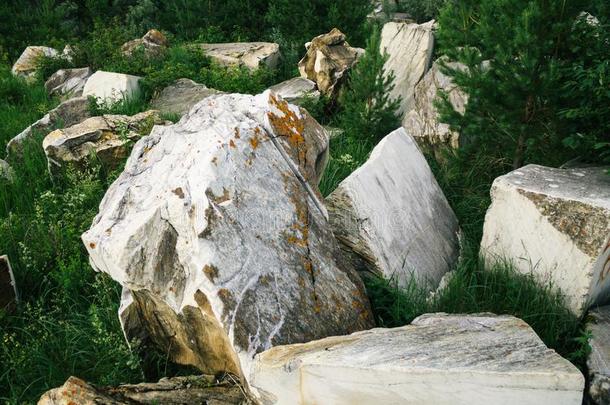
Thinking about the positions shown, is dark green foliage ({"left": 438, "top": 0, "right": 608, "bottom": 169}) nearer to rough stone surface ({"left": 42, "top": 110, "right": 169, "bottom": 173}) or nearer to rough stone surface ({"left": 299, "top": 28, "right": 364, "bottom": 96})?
Result: rough stone surface ({"left": 299, "top": 28, "right": 364, "bottom": 96})

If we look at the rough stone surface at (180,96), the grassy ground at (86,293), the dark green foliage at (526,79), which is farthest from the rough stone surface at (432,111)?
the rough stone surface at (180,96)

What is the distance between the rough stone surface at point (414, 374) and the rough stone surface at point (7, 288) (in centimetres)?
199

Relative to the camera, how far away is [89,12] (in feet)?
→ 37.9

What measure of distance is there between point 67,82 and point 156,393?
6.08m

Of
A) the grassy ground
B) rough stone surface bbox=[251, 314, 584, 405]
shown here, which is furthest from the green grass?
rough stone surface bbox=[251, 314, 584, 405]

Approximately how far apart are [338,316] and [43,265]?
2.19 metres

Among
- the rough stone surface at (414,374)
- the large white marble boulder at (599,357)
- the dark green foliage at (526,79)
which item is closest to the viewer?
the rough stone surface at (414,374)

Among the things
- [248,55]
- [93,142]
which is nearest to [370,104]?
[93,142]

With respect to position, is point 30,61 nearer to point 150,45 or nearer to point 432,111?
point 150,45

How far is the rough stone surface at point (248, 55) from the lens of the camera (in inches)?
334

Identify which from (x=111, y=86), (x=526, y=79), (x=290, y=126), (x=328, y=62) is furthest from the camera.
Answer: (x=328, y=62)

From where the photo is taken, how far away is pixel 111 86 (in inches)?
291

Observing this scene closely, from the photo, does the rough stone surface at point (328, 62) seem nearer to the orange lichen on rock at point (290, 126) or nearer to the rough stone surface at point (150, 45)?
the rough stone surface at point (150, 45)

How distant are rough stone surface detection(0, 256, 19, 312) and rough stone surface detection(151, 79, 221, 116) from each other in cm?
321
